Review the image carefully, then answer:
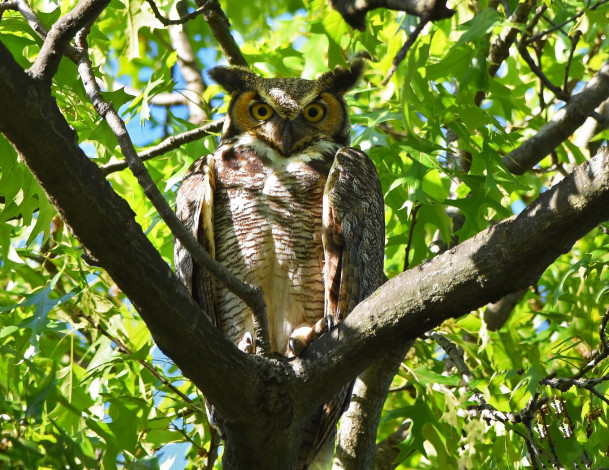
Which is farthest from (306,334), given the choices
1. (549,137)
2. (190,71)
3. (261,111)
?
(190,71)

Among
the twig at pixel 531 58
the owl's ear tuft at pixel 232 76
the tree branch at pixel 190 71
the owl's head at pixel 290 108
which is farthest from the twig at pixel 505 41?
the tree branch at pixel 190 71

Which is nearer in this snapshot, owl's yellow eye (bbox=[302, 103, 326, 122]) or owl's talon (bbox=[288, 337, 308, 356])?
owl's talon (bbox=[288, 337, 308, 356])

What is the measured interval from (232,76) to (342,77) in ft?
1.92

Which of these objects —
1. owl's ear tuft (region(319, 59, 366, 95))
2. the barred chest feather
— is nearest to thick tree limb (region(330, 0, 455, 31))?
the barred chest feather

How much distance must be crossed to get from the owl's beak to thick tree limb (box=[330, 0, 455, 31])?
1988 millimetres

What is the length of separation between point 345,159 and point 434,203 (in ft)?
1.52

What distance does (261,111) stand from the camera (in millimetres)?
4020

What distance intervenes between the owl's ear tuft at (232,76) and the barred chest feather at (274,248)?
2.54ft

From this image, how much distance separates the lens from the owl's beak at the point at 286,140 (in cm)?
378

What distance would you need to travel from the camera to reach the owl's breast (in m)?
3.47

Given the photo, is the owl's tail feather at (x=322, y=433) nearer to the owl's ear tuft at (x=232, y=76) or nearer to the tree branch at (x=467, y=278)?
the tree branch at (x=467, y=278)

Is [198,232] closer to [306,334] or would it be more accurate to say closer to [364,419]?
[306,334]

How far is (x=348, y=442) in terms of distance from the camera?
363 cm

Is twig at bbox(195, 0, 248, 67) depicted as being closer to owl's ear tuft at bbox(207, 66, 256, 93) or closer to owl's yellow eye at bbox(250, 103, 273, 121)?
owl's ear tuft at bbox(207, 66, 256, 93)
